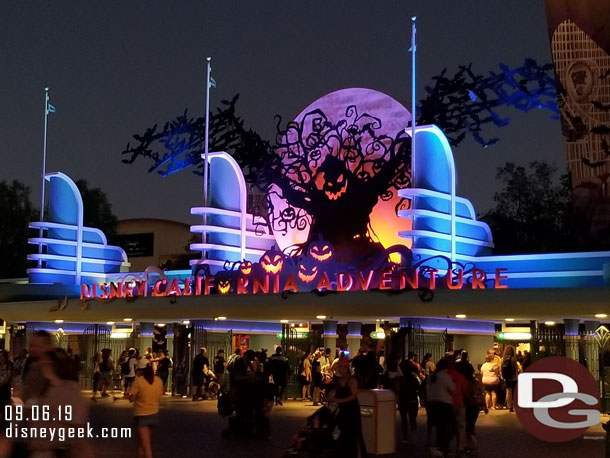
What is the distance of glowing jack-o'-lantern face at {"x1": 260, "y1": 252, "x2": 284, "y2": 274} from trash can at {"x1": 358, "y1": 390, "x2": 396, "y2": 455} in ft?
57.0

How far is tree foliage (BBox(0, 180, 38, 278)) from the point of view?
71.0m

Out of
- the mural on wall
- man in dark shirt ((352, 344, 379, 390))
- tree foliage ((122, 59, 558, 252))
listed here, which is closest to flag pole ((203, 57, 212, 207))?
tree foliage ((122, 59, 558, 252))

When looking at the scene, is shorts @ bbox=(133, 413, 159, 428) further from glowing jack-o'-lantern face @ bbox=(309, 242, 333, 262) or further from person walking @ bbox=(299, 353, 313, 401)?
glowing jack-o'-lantern face @ bbox=(309, 242, 333, 262)

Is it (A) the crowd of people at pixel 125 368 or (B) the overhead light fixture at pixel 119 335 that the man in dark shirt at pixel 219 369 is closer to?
(A) the crowd of people at pixel 125 368

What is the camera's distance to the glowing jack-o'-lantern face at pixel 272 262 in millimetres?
35594

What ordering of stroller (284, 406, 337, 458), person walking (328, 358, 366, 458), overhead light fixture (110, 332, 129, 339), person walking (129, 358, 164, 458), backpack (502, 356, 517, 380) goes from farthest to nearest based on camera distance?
overhead light fixture (110, 332, 129, 339) → backpack (502, 356, 517, 380) → person walking (328, 358, 366, 458) → stroller (284, 406, 337, 458) → person walking (129, 358, 164, 458)

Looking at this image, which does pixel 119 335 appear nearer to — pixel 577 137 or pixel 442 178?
pixel 442 178

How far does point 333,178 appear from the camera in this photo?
37.6 meters

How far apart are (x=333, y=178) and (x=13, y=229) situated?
4015 cm

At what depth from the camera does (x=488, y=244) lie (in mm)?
35250

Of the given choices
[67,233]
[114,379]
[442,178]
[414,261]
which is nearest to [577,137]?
Result: [442,178]

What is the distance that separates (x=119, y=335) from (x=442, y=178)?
17.6m

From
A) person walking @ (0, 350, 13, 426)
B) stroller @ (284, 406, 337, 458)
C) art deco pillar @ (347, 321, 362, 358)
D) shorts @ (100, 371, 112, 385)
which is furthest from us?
art deco pillar @ (347, 321, 362, 358)
